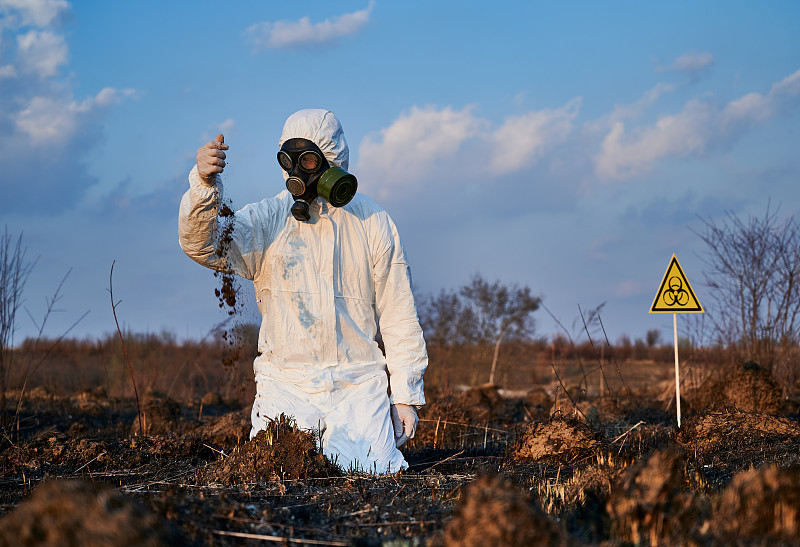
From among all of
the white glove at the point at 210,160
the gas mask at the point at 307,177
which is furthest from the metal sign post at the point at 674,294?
the white glove at the point at 210,160

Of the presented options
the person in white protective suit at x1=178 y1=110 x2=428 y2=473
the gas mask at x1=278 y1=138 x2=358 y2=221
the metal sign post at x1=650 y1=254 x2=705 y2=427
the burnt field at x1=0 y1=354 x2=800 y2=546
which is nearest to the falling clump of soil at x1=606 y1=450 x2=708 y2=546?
the burnt field at x1=0 y1=354 x2=800 y2=546

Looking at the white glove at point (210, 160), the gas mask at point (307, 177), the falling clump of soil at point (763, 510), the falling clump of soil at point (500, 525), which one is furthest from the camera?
the gas mask at point (307, 177)

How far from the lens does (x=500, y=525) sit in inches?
83.5

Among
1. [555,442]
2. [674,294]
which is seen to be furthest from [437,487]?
[674,294]

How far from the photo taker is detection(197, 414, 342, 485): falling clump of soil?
4.04 meters

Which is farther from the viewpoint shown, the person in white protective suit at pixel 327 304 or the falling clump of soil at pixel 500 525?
the person in white protective suit at pixel 327 304

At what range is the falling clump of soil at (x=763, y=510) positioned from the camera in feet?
7.99

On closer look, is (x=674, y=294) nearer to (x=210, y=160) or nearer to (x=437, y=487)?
(x=437, y=487)

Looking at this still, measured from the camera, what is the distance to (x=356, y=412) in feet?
15.8

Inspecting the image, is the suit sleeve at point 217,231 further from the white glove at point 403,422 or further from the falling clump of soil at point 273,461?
the white glove at point 403,422

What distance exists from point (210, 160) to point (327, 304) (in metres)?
1.28

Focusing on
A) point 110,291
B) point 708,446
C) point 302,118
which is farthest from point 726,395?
point 110,291

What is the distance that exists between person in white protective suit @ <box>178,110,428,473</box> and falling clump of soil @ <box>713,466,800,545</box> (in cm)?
246

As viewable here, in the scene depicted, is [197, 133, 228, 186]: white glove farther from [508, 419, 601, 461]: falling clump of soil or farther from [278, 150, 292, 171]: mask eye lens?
[508, 419, 601, 461]: falling clump of soil
